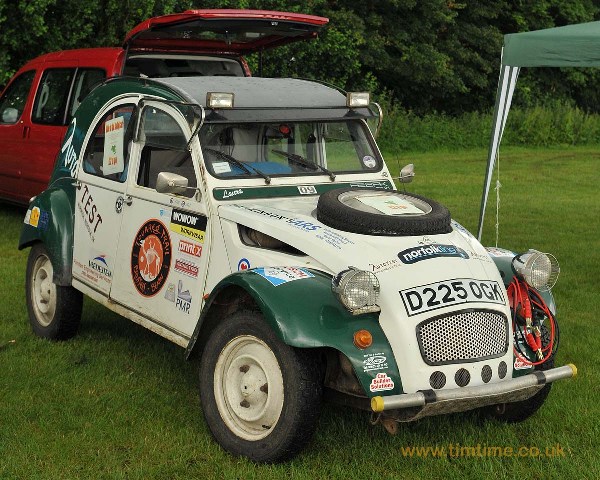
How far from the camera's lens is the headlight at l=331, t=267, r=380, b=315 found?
13.9 ft

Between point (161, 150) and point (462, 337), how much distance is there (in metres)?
2.37

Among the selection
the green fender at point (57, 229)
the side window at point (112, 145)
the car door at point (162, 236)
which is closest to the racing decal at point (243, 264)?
the car door at point (162, 236)

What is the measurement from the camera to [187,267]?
17.3 feet

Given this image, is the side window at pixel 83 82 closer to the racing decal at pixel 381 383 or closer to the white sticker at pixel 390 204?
the white sticker at pixel 390 204

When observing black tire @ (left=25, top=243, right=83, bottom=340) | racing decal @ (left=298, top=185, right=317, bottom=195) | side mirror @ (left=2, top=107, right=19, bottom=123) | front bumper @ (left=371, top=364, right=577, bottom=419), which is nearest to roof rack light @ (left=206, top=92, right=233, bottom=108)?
racing decal @ (left=298, top=185, right=317, bottom=195)

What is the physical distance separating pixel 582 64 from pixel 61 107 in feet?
17.6

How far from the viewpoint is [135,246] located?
571 centimetres

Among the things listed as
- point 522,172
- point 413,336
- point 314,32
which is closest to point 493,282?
point 413,336

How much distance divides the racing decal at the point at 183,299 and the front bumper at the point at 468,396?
1.56 m

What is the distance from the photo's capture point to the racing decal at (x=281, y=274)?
4457 millimetres

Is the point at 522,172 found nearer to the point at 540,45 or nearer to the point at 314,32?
the point at 540,45

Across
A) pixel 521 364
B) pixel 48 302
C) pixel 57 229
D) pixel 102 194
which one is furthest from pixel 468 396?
pixel 48 302

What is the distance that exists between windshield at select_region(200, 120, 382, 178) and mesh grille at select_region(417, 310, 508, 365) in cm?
163

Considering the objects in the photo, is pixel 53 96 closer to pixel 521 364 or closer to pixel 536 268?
pixel 536 268
